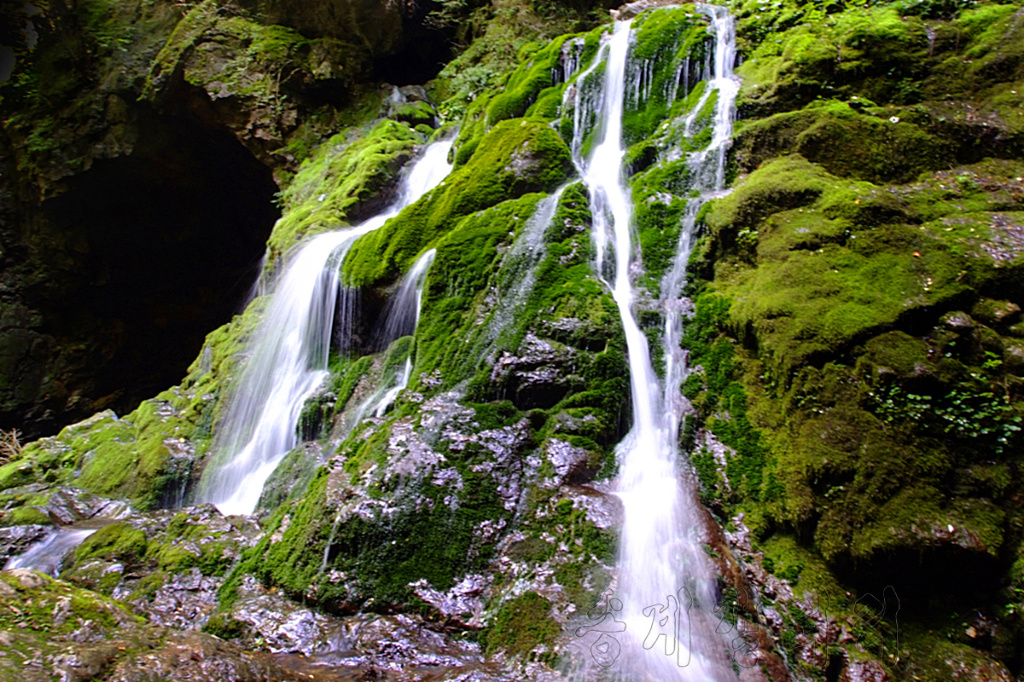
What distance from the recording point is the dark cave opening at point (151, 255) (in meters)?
14.2

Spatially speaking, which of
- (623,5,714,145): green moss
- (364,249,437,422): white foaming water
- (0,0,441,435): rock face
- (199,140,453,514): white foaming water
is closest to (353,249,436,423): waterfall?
(364,249,437,422): white foaming water

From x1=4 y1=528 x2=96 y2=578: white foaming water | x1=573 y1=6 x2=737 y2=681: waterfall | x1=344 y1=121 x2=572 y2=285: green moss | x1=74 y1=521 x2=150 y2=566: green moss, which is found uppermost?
x1=344 y1=121 x2=572 y2=285: green moss

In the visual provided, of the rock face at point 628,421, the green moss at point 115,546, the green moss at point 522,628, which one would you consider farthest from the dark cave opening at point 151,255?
the green moss at point 522,628

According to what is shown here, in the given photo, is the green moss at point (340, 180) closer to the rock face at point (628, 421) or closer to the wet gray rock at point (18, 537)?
the rock face at point (628, 421)

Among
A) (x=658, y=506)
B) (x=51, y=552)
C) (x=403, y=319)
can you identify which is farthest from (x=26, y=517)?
(x=658, y=506)

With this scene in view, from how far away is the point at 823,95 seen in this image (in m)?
6.06

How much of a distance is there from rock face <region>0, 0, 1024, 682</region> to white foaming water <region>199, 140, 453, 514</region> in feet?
1.20

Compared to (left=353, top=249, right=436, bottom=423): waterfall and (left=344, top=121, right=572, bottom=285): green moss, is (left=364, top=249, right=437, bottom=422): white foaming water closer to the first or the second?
(left=353, top=249, right=436, bottom=423): waterfall

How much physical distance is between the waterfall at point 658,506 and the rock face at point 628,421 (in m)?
0.13

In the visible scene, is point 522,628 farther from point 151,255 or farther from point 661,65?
point 151,255

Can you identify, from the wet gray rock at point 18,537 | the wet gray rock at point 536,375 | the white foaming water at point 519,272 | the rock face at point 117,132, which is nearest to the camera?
the wet gray rock at point 536,375

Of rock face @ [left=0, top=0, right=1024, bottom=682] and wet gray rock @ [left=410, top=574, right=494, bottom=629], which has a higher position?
rock face @ [left=0, top=0, right=1024, bottom=682]

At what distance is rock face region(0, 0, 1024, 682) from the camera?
11.2ft

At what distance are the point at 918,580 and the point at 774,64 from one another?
5.54m
